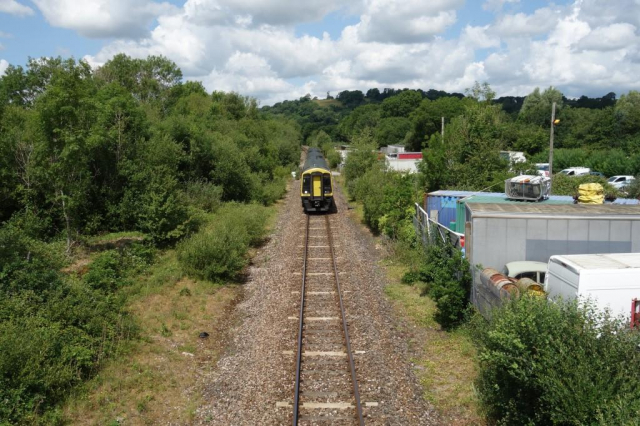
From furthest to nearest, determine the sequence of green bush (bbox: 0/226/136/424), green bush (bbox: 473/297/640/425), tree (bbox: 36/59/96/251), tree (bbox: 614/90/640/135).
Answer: tree (bbox: 614/90/640/135)
tree (bbox: 36/59/96/251)
green bush (bbox: 0/226/136/424)
green bush (bbox: 473/297/640/425)

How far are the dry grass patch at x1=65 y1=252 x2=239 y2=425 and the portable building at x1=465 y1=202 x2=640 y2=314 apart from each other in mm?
5974

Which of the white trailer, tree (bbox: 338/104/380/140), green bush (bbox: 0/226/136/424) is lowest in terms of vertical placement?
green bush (bbox: 0/226/136/424)

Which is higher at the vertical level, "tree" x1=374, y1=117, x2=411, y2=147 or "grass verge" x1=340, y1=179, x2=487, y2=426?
"tree" x1=374, y1=117, x2=411, y2=147

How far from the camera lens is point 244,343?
10242 millimetres

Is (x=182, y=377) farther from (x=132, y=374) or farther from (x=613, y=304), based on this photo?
(x=613, y=304)

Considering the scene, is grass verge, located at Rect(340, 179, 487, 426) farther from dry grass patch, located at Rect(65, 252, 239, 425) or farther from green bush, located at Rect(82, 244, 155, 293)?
green bush, located at Rect(82, 244, 155, 293)

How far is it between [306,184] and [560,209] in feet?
52.6

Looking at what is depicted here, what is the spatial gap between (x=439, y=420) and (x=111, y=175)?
16.3m

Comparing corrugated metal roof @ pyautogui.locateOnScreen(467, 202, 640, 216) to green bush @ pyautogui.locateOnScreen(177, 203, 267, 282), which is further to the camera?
green bush @ pyautogui.locateOnScreen(177, 203, 267, 282)

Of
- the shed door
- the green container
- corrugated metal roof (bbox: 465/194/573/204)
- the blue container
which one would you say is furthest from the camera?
the shed door

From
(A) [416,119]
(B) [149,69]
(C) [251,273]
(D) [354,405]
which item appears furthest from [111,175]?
(A) [416,119]

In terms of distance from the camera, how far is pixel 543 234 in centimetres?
1083

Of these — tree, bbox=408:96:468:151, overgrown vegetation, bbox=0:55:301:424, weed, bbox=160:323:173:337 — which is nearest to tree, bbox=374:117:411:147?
tree, bbox=408:96:468:151

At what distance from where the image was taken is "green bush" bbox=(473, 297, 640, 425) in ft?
17.0
